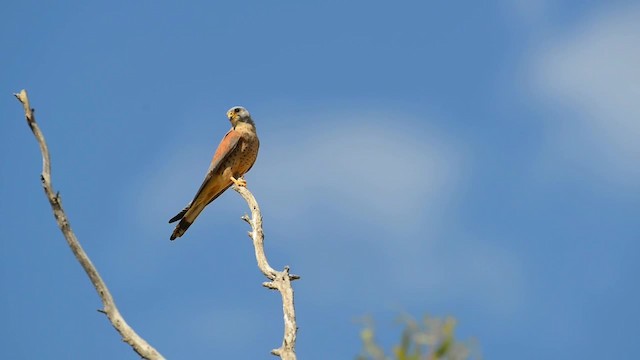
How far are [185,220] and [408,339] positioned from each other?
5.50 m

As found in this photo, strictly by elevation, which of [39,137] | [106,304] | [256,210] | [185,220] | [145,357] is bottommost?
[145,357]

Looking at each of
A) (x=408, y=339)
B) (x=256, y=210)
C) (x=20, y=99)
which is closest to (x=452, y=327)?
(x=408, y=339)

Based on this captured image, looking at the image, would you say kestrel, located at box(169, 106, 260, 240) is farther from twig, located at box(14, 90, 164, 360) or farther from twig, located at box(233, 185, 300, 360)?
twig, located at box(14, 90, 164, 360)

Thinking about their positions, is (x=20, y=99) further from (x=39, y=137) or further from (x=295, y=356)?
(x=295, y=356)

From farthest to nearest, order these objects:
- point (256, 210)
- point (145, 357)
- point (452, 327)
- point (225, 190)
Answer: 1. point (225, 190)
2. point (256, 210)
3. point (145, 357)
4. point (452, 327)

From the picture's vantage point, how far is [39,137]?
321 cm

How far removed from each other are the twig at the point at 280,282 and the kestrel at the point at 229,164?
1079mm

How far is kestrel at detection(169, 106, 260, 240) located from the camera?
683 cm

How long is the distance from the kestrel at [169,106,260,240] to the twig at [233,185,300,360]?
1079mm

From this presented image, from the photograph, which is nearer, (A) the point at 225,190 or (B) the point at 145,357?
(B) the point at 145,357

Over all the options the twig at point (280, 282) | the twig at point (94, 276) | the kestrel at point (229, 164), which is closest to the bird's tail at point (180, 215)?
the kestrel at point (229, 164)

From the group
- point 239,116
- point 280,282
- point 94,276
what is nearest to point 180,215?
point 239,116

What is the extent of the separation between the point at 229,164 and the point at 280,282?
330 cm

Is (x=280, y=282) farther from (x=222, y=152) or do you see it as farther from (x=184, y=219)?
(x=222, y=152)
